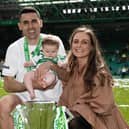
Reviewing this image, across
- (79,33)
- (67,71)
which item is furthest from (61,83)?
(79,33)

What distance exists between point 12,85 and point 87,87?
82cm

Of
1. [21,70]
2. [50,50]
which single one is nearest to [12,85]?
[21,70]

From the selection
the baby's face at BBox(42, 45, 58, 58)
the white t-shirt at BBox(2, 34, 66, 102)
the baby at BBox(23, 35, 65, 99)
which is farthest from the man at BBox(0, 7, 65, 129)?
the baby's face at BBox(42, 45, 58, 58)

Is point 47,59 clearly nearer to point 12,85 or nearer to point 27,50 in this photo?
point 27,50

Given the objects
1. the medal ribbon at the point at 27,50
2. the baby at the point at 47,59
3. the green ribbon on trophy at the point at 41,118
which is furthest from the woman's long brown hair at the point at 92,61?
the green ribbon on trophy at the point at 41,118

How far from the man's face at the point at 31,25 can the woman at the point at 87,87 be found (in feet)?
1.40

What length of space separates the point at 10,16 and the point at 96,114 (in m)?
39.4

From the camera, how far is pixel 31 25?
506 cm

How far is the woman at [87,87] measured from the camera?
14.7ft

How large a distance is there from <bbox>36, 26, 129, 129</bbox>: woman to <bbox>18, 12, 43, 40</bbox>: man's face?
0.43 meters

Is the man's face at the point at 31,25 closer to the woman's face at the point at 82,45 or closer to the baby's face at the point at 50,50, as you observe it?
the baby's face at the point at 50,50

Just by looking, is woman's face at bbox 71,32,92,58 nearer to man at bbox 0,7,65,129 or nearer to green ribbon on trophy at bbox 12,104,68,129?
man at bbox 0,7,65,129

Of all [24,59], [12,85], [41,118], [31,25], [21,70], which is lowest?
[41,118]

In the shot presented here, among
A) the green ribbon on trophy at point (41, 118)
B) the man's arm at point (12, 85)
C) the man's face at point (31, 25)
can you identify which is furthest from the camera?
the man's face at point (31, 25)
